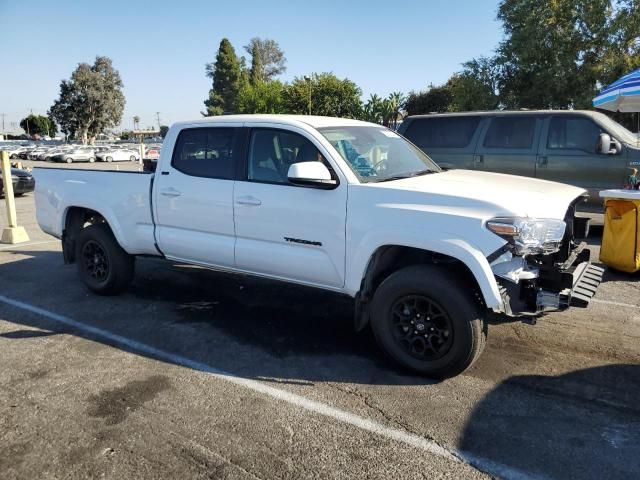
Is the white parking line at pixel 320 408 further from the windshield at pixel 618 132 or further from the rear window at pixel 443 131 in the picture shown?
the windshield at pixel 618 132

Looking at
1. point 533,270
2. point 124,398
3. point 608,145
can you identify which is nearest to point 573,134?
point 608,145

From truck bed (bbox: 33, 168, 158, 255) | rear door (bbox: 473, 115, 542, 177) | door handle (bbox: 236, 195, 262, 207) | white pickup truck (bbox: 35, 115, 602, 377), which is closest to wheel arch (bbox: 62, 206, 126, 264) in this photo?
truck bed (bbox: 33, 168, 158, 255)

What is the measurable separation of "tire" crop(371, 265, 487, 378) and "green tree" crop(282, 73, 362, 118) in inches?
1756

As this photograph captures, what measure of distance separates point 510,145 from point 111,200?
21.6 feet

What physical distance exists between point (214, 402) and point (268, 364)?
2.19 ft

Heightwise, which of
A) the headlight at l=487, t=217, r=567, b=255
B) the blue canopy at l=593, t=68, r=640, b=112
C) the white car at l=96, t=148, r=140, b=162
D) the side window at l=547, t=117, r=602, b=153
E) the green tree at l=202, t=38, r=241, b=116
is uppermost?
the green tree at l=202, t=38, r=241, b=116

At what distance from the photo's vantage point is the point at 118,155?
160 ft

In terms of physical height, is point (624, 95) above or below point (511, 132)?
above

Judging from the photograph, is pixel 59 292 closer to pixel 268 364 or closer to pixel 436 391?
pixel 268 364

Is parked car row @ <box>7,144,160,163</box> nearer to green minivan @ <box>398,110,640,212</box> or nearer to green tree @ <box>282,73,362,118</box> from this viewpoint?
green tree @ <box>282,73,362,118</box>

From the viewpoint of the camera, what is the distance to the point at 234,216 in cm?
459

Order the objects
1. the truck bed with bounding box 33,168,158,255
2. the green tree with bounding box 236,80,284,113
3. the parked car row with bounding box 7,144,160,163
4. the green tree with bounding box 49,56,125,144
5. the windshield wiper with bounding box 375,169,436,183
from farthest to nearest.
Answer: the green tree with bounding box 49,56,125,144 → the green tree with bounding box 236,80,284,113 → the parked car row with bounding box 7,144,160,163 → the truck bed with bounding box 33,168,158,255 → the windshield wiper with bounding box 375,169,436,183

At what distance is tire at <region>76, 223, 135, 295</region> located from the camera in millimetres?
5586

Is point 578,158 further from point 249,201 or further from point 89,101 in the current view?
point 89,101
